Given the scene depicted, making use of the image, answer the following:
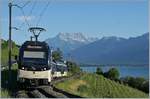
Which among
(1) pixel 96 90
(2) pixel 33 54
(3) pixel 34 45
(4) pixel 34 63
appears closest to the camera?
(4) pixel 34 63

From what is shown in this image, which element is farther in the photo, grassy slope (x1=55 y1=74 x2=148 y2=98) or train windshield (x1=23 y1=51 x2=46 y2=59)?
grassy slope (x1=55 y1=74 x2=148 y2=98)

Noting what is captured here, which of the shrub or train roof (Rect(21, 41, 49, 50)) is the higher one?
train roof (Rect(21, 41, 49, 50))

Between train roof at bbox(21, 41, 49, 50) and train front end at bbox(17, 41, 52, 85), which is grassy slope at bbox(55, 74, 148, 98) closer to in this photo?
train front end at bbox(17, 41, 52, 85)

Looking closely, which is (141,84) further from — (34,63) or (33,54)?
(34,63)

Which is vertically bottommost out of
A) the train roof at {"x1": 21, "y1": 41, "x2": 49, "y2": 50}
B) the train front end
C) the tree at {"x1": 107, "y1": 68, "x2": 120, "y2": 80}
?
the tree at {"x1": 107, "y1": 68, "x2": 120, "y2": 80}

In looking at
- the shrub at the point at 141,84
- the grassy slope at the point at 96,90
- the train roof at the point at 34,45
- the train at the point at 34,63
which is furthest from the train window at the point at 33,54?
the shrub at the point at 141,84

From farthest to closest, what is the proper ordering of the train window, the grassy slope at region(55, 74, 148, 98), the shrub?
the shrub, the grassy slope at region(55, 74, 148, 98), the train window

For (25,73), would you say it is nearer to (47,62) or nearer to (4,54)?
(47,62)

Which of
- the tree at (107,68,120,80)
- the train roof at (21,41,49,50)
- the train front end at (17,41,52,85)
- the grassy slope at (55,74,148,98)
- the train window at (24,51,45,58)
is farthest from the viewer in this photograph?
the tree at (107,68,120,80)

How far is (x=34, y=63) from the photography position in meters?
24.5

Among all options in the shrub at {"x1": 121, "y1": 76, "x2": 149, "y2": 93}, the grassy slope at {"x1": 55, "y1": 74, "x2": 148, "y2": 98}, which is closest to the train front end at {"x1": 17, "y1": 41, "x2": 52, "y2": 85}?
the grassy slope at {"x1": 55, "y1": 74, "x2": 148, "y2": 98}

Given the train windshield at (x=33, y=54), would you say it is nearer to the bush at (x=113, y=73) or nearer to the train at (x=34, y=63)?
the train at (x=34, y=63)

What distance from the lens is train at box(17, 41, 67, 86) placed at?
2441cm

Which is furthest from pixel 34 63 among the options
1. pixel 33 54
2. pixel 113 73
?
pixel 113 73
